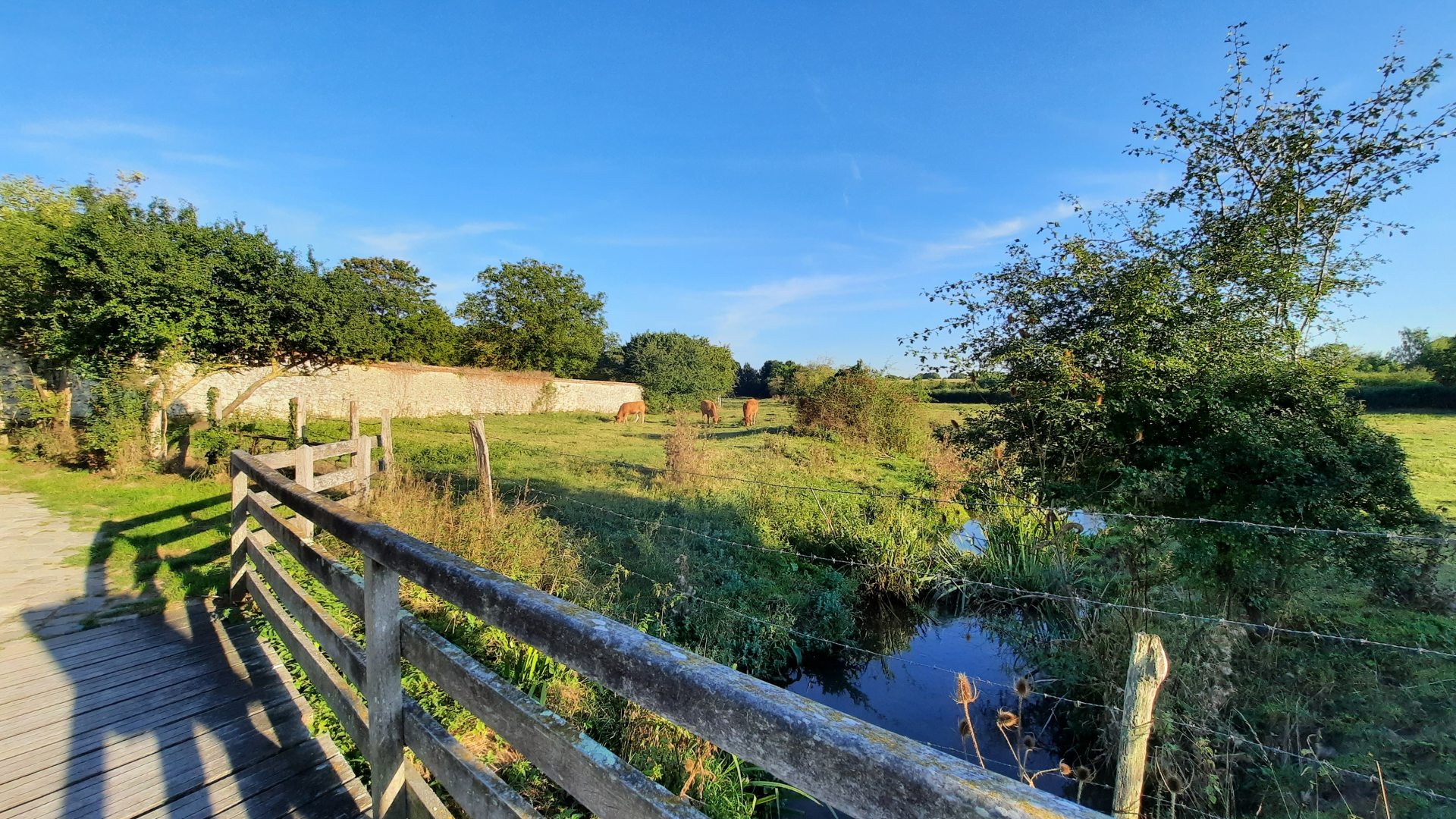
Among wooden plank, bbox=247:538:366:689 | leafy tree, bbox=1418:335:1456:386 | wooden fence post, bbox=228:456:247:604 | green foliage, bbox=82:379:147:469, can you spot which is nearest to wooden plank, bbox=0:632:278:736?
wooden plank, bbox=247:538:366:689

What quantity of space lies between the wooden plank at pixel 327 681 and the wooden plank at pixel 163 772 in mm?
313

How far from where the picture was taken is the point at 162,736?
270 cm

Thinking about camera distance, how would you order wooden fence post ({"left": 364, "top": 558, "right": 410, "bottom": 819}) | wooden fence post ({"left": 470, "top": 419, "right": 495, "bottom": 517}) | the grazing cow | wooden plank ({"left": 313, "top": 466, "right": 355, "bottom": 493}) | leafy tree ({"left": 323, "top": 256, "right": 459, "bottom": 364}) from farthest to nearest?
the grazing cow < leafy tree ({"left": 323, "top": 256, "right": 459, "bottom": 364}) < wooden fence post ({"left": 470, "top": 419, "right": 495, "bottom": 517}) < wooden plank ({"left": 313, "top": 466, "right": 355, "bottom": 493}) < wooden fence post ({"left": 364, "top": 558, "right": 410, "bottom": 819})

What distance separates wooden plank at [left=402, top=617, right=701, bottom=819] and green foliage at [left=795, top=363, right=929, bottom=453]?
17.0 m

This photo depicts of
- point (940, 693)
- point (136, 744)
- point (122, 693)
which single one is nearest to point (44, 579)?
point (122, 693)

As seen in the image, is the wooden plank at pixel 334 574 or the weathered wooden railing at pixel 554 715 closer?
the weathered wooden railing at pixel 554 715

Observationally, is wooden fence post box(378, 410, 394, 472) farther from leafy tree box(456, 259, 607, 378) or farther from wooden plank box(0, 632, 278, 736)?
leafy tree box(456, 259, 607, 378)

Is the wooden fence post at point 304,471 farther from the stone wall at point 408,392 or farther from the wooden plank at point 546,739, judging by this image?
the stone wall at point 408,392

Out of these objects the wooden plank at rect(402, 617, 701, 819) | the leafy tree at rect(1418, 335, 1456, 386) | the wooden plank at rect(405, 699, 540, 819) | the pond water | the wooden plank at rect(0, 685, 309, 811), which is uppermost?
the leafy tree at rect(1418, 335, 1456, 386)

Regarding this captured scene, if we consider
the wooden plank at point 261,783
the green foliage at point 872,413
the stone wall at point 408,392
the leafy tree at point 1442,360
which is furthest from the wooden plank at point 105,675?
the leafy tree at point 1442,360

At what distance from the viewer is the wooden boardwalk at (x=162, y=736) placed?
2.30m

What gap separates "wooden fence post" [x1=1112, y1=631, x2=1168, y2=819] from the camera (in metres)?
2.56

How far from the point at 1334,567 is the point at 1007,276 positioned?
3.81 meters

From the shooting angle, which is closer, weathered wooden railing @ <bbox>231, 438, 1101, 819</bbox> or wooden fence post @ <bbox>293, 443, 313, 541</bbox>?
weathered wooden railing @ <bbox>231, 438, 1101, 819</bbox>
